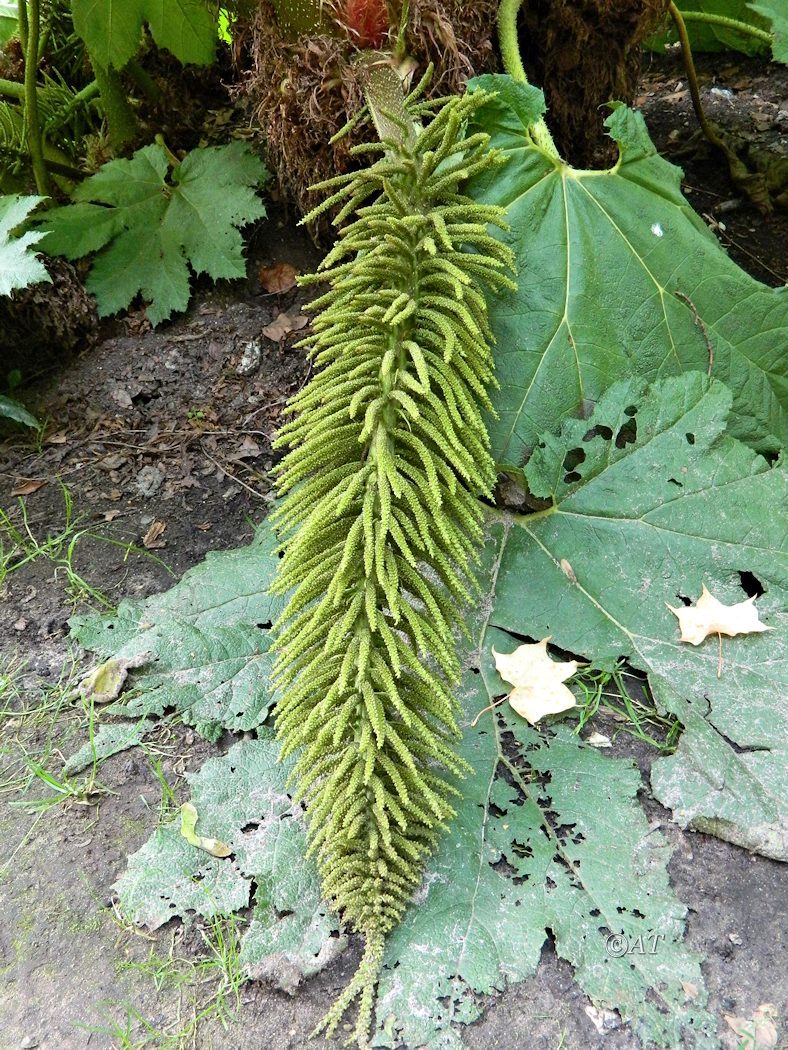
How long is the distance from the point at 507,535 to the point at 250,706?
0.71 metres

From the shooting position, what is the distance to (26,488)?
262cm

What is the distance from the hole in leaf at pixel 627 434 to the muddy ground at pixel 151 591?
2.53 ft

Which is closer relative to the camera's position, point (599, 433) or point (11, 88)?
point (599, 433)

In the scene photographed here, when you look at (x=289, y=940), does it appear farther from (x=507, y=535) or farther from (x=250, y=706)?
(x=507, y=535)

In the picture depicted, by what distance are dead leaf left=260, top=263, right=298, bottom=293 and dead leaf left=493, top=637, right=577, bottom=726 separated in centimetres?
154

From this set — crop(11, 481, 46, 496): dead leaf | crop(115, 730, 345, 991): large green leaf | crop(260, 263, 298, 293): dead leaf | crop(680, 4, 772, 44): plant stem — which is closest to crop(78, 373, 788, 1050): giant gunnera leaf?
crop(115, 730, 345, 991): large green leaf

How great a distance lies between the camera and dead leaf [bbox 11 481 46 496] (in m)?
2.61

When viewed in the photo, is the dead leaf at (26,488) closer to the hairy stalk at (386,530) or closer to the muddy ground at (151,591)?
the muddy ground at (151,591)

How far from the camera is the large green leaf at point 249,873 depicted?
1.54m

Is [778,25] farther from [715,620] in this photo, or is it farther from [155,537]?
[155,537]

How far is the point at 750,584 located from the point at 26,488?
6.53 ft

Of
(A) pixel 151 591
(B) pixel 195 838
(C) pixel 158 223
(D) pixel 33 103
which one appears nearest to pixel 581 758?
(B) pixel 195 838

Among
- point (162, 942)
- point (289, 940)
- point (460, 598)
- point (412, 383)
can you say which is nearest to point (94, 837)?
point (162, 942)

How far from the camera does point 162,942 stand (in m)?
1.59
